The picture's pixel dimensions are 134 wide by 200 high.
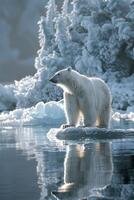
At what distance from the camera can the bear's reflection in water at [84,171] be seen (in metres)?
6.51

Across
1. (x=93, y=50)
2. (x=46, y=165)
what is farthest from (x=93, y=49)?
(x=46, y=165)

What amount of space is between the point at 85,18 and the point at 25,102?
10577 mm

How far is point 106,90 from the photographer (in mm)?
16172

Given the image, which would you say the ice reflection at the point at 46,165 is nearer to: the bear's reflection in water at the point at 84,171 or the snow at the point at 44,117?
the bear's reflection in water at the point at 84,171

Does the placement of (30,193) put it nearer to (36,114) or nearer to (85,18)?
(36,114)

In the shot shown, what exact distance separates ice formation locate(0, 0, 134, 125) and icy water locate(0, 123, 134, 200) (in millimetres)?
40142

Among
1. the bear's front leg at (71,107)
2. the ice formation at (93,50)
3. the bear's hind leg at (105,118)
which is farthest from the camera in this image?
the ice formation at (93,50)

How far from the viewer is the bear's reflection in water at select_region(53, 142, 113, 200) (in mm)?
6514

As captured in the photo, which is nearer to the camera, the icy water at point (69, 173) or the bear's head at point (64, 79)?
the icy water at point (69, 173)

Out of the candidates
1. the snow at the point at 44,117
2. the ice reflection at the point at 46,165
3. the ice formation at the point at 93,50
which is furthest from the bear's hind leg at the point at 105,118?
the ice formation at the point at 93,50

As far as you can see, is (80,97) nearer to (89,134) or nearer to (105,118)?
(89,134)

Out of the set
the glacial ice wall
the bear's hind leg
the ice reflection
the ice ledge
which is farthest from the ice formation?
the ice reflection

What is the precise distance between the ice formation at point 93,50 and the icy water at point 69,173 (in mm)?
40142

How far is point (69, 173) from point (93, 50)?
49.3 meters
